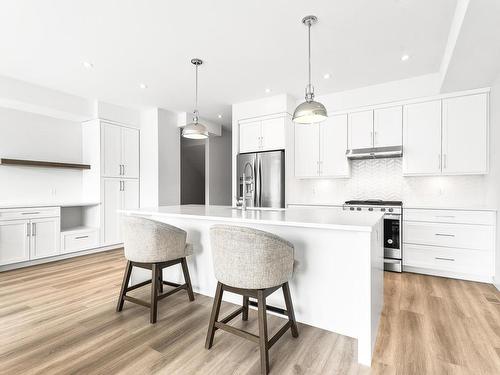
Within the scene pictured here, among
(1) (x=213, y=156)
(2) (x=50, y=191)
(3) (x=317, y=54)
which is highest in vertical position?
(3) (x=317, y=54)

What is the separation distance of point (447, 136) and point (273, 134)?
94.8 inches

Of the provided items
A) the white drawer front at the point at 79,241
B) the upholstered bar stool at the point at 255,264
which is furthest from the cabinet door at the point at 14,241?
the upholstered bar stool at the point at 255,264

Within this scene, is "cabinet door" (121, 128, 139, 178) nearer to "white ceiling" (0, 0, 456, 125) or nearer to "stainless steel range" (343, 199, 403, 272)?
"white ceiling" (0, 0, 456, 125)

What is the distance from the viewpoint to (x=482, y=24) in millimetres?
2111

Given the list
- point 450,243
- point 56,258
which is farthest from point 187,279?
point 450,243

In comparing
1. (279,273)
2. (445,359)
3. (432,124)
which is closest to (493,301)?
(445,359)

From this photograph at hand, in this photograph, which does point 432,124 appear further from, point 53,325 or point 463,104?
point 53,325

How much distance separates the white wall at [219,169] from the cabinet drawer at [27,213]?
3.09 meters

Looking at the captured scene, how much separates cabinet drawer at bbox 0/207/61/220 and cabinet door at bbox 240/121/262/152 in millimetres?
3096

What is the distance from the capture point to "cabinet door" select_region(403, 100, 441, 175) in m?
3.66

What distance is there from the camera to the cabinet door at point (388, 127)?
3.87m

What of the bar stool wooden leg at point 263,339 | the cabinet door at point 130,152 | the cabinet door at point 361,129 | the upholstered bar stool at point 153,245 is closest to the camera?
the bar stool wooden leg at point 263,339

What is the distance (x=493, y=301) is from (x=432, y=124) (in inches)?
87.1

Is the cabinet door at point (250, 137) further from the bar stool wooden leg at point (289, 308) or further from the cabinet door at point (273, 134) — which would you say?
the bar stool wooden leg at point (289, 308)
